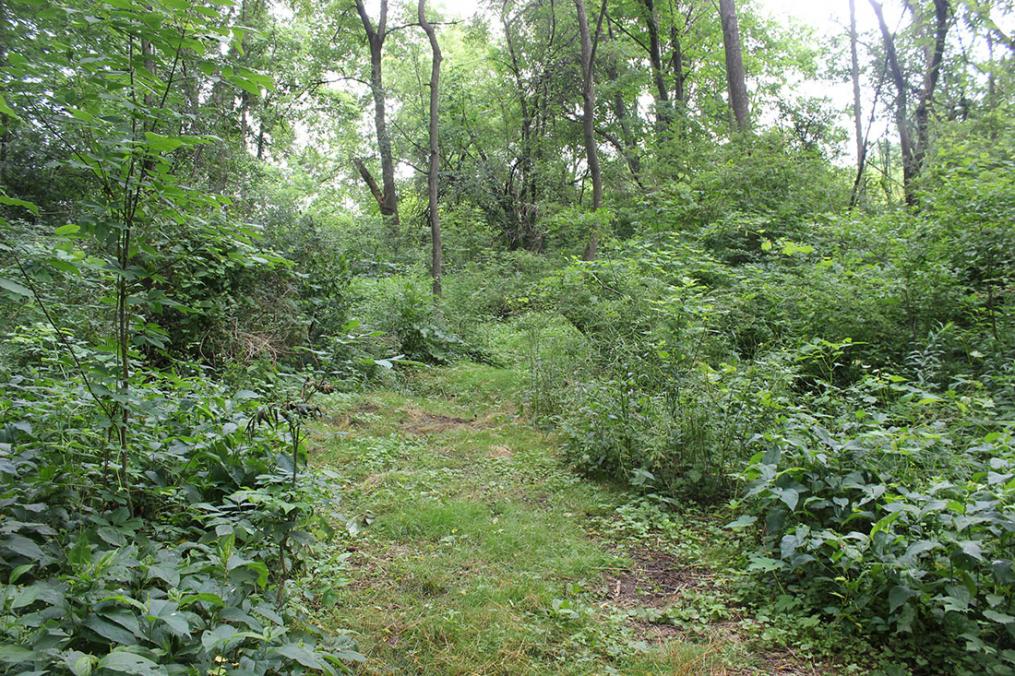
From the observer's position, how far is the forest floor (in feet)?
9.23

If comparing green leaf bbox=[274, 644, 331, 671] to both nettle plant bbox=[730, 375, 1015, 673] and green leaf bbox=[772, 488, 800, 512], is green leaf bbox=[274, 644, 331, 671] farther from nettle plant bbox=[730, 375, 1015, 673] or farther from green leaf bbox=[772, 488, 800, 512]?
green leaf bbox=[772, 488, 800, 512]

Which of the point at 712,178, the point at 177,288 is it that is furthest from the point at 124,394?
the point at 712,178

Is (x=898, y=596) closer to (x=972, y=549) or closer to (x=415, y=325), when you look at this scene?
(x=972, y=549)

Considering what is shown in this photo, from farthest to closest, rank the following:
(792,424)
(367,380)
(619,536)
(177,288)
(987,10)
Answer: (987,10) → (367,380) → (177,288) → (619,536) → (792,424)

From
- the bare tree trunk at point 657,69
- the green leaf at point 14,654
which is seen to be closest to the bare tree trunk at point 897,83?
the bare tree trunk at point 657,69

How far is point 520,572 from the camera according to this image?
3568mm

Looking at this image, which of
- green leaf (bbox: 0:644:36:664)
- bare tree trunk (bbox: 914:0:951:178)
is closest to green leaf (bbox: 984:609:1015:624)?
green leaf (bbox: 0:644:36:664)

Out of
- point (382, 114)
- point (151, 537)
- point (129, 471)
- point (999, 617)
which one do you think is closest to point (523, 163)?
point (382, 114)

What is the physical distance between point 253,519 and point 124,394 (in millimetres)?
836

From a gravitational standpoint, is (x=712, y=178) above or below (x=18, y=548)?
above

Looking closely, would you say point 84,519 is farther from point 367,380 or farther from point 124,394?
point 367,380

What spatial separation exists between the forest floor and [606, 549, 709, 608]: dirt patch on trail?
0.4 inches

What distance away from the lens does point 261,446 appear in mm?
3256

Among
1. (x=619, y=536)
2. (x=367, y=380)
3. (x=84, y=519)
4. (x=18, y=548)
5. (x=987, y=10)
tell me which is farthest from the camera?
(x=987, y=10)
